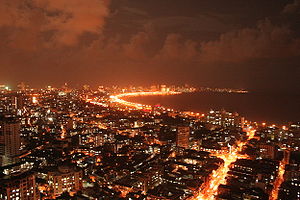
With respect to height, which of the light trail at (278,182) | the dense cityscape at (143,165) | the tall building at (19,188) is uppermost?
the tall building at (19,188)

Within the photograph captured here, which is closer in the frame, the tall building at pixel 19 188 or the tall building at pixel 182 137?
the tall building at pixel 19 188

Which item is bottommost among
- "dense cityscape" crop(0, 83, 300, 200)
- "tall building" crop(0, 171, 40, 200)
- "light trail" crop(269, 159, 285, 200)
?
"light trail" crop(269, 159, 285, 200)

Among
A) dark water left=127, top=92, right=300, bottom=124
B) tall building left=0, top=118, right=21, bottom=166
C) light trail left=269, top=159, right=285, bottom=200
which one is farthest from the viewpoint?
dark water left=127, top=92, right=300, bottom=124

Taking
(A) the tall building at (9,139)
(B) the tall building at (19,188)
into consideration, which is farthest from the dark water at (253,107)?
(B) the tall building at (19,188)

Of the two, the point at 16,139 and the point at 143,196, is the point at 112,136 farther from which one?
the point at 143,196

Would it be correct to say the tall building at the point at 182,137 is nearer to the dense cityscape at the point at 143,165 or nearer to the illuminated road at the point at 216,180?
the dense cityscape at the point at 143,165

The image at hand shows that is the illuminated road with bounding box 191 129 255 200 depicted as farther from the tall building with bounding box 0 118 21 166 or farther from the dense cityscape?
the tall building with bounding box 0 118 21 166

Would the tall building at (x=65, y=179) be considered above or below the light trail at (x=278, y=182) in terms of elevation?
above

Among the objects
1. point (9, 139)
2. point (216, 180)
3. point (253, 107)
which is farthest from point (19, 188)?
point (253, 107)

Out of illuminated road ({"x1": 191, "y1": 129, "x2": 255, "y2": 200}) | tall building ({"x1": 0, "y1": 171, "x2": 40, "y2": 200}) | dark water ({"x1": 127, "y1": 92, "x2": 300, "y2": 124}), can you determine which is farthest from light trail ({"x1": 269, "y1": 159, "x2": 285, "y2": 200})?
dark water ({"x1": 127, "y1": 92, "x2": 300, "y2": 124})

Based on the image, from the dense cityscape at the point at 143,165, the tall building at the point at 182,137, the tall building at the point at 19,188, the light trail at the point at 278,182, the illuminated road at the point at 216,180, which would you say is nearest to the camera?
the tall building at the point at 19,188
